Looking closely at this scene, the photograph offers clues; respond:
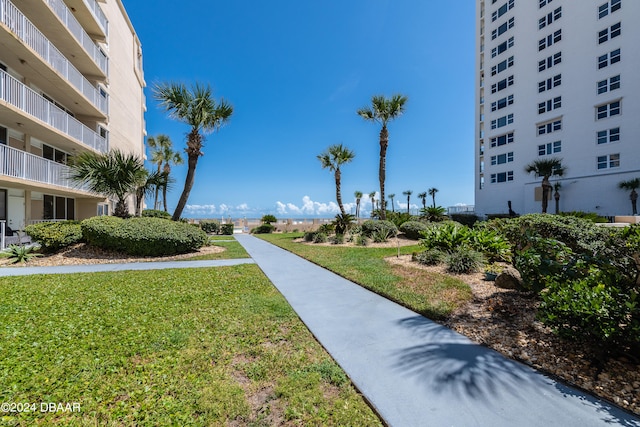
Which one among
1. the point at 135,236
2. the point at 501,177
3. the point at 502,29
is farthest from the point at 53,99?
the point at 502,29

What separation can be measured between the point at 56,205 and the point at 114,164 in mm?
8380

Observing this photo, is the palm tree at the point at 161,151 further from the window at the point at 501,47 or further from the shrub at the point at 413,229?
the window at the point at 501,47

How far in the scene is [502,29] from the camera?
32.3 meters

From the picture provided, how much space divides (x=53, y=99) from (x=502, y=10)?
146 feet

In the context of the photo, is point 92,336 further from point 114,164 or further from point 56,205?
point 56,205

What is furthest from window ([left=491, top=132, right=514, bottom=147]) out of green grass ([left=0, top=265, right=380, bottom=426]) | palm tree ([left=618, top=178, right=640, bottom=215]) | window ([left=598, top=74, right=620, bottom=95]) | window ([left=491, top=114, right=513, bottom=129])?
green grass ([left=0, top=265, right=380, bottom=426])

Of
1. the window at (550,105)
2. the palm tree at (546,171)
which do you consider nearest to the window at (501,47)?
the window at (550,105)

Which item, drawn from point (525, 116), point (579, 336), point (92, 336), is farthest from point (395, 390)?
point (525, 116)

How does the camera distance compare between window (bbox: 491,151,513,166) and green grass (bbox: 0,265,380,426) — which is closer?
green grass (bbox: 0,265,380,426)

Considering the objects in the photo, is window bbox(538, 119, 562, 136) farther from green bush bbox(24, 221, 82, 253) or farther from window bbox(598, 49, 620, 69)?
green bush bbox(24, 221, 82, 253)

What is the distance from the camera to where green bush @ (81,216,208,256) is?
9820 mm

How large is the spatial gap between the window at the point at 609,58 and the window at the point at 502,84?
8.19 m

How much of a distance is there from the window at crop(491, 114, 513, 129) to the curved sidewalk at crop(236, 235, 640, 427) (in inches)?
1435

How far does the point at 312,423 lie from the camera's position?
2.15 m
